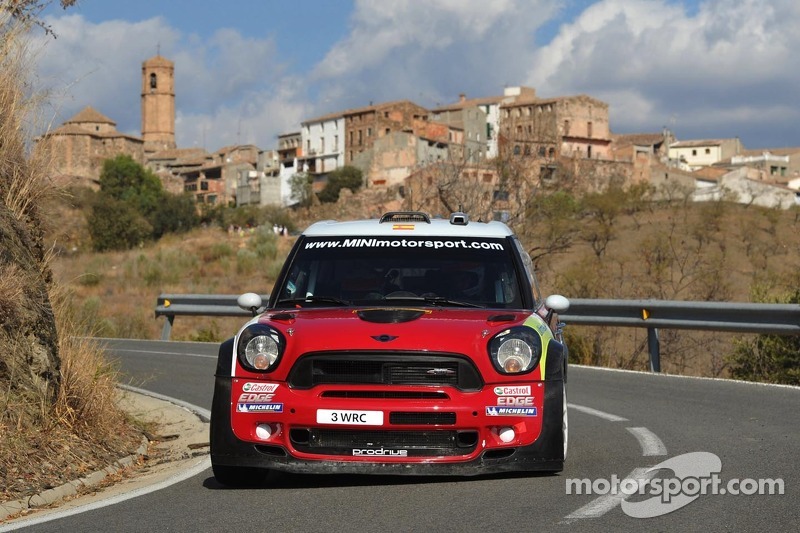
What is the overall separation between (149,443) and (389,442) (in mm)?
4035

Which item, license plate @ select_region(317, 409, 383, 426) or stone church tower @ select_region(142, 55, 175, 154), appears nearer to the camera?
license plate @ select_region(317, 409, 383, 426)

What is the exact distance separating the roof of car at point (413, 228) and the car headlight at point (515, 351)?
65.4 inches

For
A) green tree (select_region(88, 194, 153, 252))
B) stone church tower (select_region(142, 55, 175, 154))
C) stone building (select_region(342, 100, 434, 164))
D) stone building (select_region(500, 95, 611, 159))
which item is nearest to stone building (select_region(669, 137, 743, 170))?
stone building (select_region(500, 95, 611, 159))

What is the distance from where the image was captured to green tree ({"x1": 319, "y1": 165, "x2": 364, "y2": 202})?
117 meters

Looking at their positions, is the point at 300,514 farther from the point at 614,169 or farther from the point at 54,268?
the point at 614,169

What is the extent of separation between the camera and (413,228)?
29.6ft

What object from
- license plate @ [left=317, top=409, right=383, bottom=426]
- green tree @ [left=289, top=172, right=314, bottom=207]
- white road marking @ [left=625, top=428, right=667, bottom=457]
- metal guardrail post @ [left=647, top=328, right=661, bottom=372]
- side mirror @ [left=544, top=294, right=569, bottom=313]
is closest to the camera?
license plate @ [left=317, top=409, right=383, bottom=426]

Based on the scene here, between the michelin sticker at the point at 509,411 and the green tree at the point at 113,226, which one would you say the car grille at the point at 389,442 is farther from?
the green tree at the point at 113,226

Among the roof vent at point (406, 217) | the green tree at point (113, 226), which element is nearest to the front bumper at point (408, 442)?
the roof vent at point (406, 217)

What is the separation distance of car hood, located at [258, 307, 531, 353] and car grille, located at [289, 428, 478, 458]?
0.49 meters

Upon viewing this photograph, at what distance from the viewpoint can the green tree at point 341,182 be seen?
383ft

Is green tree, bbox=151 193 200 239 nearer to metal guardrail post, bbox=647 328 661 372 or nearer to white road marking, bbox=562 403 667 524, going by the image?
metal guardrail post, bbox=647 328 661 372

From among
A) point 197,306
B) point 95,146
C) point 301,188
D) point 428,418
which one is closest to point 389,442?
point 428,418

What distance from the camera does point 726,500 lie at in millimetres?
6855
